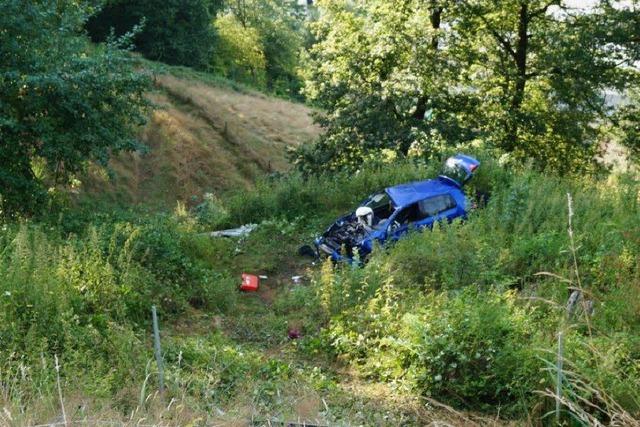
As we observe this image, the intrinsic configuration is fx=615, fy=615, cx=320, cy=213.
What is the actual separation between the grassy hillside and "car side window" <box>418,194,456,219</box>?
10.7m

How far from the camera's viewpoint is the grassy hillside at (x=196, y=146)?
23.6 m

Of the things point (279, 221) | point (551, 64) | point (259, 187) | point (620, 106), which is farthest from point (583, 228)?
point (620, 106)

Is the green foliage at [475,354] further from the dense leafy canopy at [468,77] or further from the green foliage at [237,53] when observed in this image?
the green foliage at [237,53]

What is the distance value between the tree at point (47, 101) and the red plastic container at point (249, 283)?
3.81 meters

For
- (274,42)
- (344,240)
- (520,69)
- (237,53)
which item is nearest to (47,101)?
(344,240)

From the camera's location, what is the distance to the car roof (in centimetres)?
1234

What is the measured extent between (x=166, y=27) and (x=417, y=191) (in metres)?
30.4

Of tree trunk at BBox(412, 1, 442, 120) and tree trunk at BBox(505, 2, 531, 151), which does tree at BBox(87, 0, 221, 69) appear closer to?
tree trunk at BBox(412, 1, 442, 120)

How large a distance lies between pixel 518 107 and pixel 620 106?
11.1 feet

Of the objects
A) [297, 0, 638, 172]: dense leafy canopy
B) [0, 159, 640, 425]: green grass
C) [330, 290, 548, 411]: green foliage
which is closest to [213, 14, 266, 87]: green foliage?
[297, 0, 638, 172]: dense leafy canopy

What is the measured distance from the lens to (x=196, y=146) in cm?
2692

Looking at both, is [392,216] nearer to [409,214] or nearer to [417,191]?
[409,214]

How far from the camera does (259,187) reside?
53.3ft

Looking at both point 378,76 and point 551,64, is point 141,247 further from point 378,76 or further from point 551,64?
point 551,64
